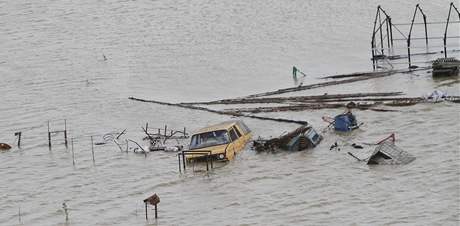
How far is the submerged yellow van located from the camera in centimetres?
2825

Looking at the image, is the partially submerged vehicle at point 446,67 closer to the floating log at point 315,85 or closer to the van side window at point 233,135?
the floating log at point 315,85

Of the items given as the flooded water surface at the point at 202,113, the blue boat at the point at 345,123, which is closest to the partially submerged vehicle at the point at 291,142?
the flooded water surface at the point at 202,113

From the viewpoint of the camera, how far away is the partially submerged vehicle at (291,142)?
2930 centimetres

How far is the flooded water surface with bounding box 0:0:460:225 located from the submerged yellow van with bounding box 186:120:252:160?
0.56 metres

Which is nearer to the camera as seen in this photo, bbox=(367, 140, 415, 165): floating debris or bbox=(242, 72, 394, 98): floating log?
bbox=(367, 140, 415, 165): floating debris

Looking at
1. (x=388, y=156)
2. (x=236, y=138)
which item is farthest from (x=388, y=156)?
(x=236, y=138)

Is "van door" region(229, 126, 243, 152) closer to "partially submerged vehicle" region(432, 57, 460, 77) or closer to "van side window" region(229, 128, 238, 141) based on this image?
"van side window" region(229, 128, 238, 141)

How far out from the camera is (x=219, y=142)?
29219mm

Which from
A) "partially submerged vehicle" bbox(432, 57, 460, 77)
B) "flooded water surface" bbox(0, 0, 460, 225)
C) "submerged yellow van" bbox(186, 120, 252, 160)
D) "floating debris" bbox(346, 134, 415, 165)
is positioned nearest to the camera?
"flooded water surface" bbox(0, 0, 460, 225)

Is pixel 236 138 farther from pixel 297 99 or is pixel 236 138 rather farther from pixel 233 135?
pixel 297 99

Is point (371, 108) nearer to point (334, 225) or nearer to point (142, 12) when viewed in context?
point (334, 225)

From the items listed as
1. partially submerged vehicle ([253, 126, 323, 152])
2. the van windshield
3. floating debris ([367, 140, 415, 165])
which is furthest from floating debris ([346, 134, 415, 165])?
the van windshield

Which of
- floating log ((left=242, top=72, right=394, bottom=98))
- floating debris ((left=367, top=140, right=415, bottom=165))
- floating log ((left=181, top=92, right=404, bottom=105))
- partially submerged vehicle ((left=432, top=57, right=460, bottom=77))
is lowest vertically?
floating debris ((left=367, top=140, right=415, bottom=165))

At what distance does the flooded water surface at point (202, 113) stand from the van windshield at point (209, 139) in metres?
1.02
